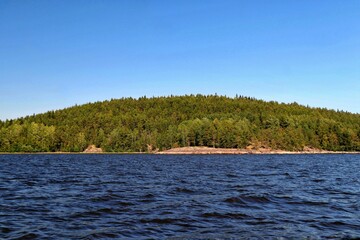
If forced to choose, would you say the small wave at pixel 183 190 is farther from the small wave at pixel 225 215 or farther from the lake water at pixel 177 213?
the small wave at pixel 225 215

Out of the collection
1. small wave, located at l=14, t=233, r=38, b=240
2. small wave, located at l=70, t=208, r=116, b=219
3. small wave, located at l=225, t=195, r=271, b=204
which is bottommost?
small wave, located at l=14, t=233, r=38, b=240

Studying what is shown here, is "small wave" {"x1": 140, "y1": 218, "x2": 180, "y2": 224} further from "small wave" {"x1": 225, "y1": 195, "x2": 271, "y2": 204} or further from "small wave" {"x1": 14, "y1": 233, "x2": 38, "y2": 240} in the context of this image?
"small wave" {"x1": 225, "y1": 195, "x2": 271, "y2": 204}

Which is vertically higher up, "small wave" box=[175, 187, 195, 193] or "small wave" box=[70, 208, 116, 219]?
"small wave" box=[175, 187, 195, 193]

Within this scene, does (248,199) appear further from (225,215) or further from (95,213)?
(95,213)

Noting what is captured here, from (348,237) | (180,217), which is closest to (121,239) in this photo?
(180,217)

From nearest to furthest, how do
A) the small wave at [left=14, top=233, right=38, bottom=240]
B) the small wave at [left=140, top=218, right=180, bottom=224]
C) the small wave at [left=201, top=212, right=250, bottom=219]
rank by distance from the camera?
the small wave at [left=14, top=233, right=38, bottom=240]
the small wave at [left=140, top=218, right=180, bottom=224]
the small wave at [left=201, top=212, right=250, bottom=219]

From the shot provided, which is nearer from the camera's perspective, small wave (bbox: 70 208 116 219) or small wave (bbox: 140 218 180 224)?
small wave (bbox: 140 218 180 224)

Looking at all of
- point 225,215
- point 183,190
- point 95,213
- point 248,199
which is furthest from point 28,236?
point 183,190

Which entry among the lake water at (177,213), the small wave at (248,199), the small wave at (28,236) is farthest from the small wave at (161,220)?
the small wave at (248,199)

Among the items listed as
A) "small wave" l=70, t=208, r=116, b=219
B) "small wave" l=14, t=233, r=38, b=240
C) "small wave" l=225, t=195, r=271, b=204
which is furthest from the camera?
"small wave" l=225, t=195, r=271, b=204

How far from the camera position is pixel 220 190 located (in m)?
27.5

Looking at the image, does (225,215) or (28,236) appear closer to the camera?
(28,236)

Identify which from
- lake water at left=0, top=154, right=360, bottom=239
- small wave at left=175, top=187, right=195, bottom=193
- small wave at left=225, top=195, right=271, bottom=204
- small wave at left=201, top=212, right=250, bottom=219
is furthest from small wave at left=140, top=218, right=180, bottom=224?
small wave at left=175, top=187, right=195, bottom=193

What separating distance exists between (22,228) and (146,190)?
1319 cm
